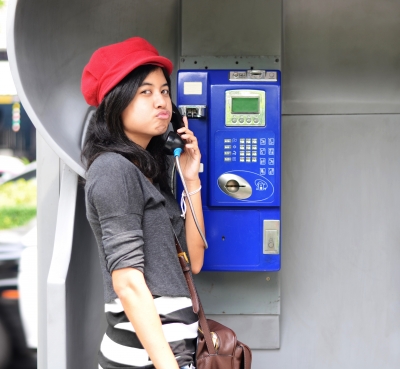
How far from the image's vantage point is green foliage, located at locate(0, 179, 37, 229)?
5184 mm

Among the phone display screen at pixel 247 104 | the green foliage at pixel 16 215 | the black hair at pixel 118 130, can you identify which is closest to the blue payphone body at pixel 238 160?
the phone display screen at pixel 247 104

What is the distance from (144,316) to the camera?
1.34 metres

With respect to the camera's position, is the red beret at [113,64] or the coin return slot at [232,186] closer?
the red beret at [113,64]

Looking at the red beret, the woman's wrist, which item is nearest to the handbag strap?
the woman's wrist

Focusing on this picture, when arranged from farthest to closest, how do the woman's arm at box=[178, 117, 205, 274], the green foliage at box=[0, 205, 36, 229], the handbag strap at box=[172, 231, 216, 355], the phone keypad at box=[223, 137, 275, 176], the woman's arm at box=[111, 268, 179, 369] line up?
the green foliage at box=[0, 205, 36, 229] → the phone keypad at box=[223, 137, 275, 176] → the woman's arm at box=[178, 117, 205, 274] → the handbag strap at box=[172, 231, 216, 355] → the woman's arm at box=[111, 268, 179, 369]

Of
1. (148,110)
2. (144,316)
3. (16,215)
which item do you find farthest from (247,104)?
(16,215)

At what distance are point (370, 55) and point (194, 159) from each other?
3.02 feet

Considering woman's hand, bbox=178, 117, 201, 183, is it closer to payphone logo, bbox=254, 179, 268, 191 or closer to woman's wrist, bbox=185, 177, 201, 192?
woman's wrist, bbox=185, 177, 201, 192

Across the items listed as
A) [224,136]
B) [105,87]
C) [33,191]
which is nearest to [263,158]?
[224,136]

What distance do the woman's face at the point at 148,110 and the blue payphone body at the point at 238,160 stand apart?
0.38m

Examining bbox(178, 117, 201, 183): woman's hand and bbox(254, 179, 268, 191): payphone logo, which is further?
bbox(254, 179, 268, 191): payphone logo

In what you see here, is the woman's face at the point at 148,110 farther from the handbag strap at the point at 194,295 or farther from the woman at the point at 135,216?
the handbag strap at the point at 194,295

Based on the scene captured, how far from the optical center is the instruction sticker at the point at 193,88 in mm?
1939

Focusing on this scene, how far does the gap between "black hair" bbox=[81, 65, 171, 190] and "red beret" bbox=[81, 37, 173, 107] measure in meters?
0.02
